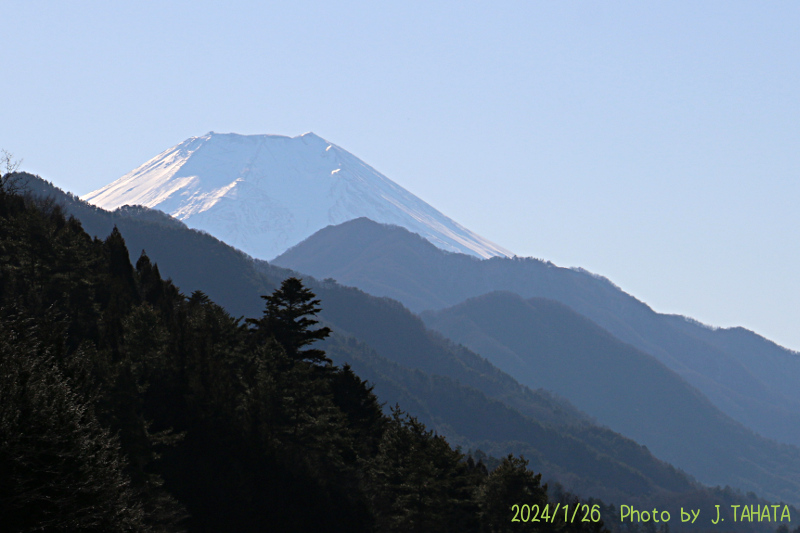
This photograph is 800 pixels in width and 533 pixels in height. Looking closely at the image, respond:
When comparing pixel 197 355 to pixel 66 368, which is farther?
pixel 197 355

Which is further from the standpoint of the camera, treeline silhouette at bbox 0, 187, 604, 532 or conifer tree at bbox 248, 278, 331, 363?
conifer tree at bbox 248, 278, 331, 363

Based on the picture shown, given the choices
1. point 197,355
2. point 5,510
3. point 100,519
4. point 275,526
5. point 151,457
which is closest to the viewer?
point 5,510

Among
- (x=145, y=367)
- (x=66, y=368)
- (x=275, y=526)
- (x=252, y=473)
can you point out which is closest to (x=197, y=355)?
(x=145, y=367)

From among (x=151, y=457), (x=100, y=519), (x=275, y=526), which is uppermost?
(x=100, y=519)

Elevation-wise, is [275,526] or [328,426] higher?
[328,426]

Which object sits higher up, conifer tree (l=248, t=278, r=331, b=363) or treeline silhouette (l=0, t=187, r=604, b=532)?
conifer tree (l=248, t=278, r=331, b=363)

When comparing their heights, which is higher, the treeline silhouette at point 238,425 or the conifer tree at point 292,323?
the conifer tree at point 292,323

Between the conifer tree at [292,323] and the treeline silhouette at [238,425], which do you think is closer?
the treeline silhouette at [238,425]

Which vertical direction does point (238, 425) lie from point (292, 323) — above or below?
below

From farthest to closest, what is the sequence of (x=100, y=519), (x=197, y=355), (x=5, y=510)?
(x=197, y=355), (x=100, y=519), (x=5, y=510)

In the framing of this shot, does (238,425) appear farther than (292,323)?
No

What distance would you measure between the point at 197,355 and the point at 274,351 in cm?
555

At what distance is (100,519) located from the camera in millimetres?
27453

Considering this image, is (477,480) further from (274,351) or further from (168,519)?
(168,519)
